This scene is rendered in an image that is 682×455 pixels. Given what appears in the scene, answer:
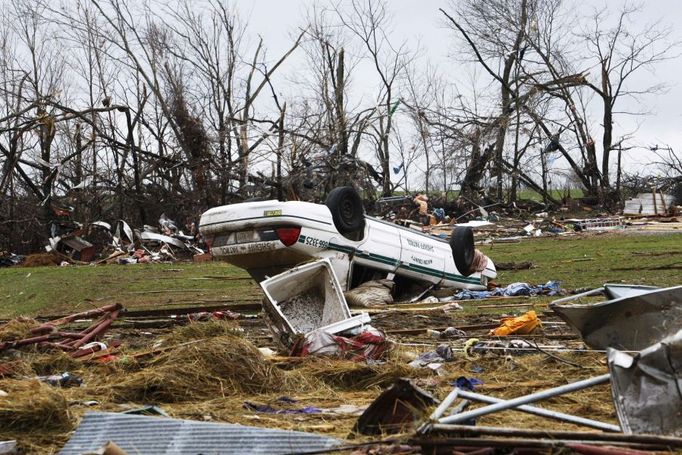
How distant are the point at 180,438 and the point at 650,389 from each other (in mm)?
2396

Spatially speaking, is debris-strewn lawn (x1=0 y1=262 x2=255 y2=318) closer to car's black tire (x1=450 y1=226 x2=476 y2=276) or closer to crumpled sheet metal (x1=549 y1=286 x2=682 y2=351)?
car's black tire (x1=450 y1=226 x2=476 y2=276)

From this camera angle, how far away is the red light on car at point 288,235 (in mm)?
Result: 12930

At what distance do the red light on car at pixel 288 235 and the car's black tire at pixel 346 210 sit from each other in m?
0.95

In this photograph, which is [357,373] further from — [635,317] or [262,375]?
[635,317]

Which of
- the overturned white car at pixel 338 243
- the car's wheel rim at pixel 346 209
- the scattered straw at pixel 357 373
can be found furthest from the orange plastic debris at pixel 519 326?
the car's wheel rim at pixel 346 209

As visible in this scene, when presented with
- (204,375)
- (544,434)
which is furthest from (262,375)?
(544,434)

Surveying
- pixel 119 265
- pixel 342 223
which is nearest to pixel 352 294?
pixel 342 223

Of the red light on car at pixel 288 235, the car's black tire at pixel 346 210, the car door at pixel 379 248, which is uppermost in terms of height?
the car's black tire at pixel 346 210

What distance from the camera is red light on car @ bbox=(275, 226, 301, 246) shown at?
42.4 feet

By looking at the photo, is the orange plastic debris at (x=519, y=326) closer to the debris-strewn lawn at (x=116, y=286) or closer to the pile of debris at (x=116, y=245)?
the debris-strewn lawn at (x=116, y=286)

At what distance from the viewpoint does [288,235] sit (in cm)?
1295

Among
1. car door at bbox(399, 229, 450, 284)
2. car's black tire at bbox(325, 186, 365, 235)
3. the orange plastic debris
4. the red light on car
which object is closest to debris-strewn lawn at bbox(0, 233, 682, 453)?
the orange plastic debris

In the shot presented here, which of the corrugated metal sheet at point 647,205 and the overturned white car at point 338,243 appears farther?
the corrugated metal sheet at point 647,205

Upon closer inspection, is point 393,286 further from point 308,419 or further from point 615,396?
point 615,396
